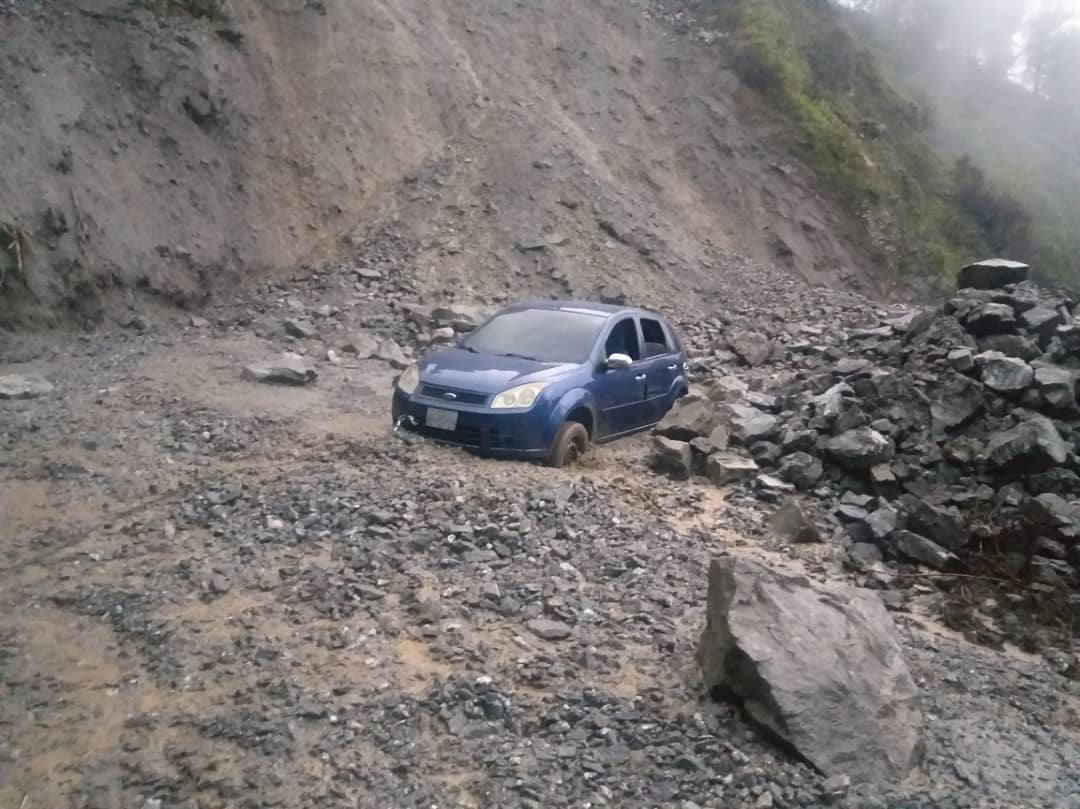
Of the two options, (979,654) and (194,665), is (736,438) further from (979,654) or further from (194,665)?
(194,665)

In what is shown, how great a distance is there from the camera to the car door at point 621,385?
868 cm

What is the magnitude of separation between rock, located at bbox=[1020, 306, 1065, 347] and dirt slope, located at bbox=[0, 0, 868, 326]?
799cm

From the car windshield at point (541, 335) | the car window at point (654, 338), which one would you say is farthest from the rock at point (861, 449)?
the car windshield at point (541, 335)

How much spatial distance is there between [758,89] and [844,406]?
Result: 17.0 m

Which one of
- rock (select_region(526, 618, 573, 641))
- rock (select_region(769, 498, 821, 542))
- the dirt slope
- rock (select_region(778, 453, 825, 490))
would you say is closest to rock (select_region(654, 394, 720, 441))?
rock (select_region(778, 453, 825, 490))

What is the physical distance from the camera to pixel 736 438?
9.05 metres

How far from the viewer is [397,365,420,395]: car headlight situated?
8.08 m

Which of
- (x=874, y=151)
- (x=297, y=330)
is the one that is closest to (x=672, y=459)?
(x=297, y=330)

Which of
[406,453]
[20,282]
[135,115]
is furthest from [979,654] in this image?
[135,115]

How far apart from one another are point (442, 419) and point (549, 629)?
9.62ft

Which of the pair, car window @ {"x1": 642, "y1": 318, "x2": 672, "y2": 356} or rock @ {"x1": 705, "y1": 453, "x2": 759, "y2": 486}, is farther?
car window @ {"x1": 642, "y1": 318, "x2": 672, "y2": 356}

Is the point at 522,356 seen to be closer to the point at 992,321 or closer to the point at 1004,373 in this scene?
the point at 1004,373

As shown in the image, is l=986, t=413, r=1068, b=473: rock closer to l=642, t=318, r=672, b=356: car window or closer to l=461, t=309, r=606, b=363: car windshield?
l=642, t=318, r=672, b=356: car window

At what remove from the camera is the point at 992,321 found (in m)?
9.66
